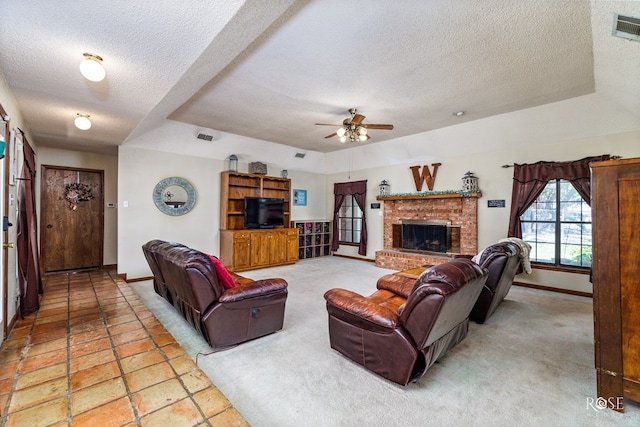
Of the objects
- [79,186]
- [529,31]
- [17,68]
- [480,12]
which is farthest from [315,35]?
[79,186]

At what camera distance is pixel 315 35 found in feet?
8.57

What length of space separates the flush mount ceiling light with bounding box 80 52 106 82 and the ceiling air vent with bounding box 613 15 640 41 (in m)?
3.91

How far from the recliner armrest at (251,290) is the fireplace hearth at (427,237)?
435 centimetres

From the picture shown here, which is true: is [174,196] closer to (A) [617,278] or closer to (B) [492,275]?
(B) [492,275]

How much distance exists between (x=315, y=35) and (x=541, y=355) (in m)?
3.64

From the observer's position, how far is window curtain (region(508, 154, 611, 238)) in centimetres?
442

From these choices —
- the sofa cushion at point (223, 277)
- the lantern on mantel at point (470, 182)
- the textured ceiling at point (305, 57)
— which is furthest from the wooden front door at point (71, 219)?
the lantern on mantel at point (470, 182)

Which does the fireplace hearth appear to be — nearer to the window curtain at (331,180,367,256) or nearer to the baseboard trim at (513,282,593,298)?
the window curtain at (331,180,367,256)

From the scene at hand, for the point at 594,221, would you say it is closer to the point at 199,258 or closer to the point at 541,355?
the point at 541,355

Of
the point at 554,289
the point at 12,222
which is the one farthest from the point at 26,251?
the point at 554,289

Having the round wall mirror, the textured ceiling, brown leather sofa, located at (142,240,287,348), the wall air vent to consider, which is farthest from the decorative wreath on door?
brown leather sofa, located at (142,240,287,348)

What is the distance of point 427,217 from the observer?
627cm

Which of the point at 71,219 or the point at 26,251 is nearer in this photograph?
the point at 26,251

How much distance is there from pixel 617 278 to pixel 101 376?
11.8 ft
